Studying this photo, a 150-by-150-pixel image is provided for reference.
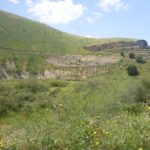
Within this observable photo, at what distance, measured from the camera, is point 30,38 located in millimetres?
129500

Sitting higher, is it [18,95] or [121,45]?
[18,95]

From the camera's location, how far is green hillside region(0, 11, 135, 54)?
392 feet

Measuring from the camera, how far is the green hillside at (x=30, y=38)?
11950 cm

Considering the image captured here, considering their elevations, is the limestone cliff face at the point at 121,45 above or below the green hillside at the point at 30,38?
below

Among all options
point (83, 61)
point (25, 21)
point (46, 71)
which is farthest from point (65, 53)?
point (25, 21)

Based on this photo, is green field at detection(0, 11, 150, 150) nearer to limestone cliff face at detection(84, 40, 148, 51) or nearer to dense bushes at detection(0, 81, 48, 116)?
dense bushes at detection(0, 81, 48, 116)

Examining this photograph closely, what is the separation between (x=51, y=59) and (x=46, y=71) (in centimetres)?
1125

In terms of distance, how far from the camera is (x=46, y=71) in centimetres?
9281

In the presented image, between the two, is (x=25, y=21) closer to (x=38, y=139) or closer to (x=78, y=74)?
(x=78, y=74)

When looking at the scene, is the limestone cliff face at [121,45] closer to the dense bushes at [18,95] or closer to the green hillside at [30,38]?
the green hillside at [30,38]

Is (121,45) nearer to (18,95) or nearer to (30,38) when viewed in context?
(30,38)

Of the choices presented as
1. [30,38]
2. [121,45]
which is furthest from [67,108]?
[121,45]

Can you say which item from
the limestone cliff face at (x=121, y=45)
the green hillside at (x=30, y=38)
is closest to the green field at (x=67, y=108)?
the green hillside at (x=30, y=38)

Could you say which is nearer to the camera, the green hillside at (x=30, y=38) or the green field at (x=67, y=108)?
the green field at (x=67, y=108)
